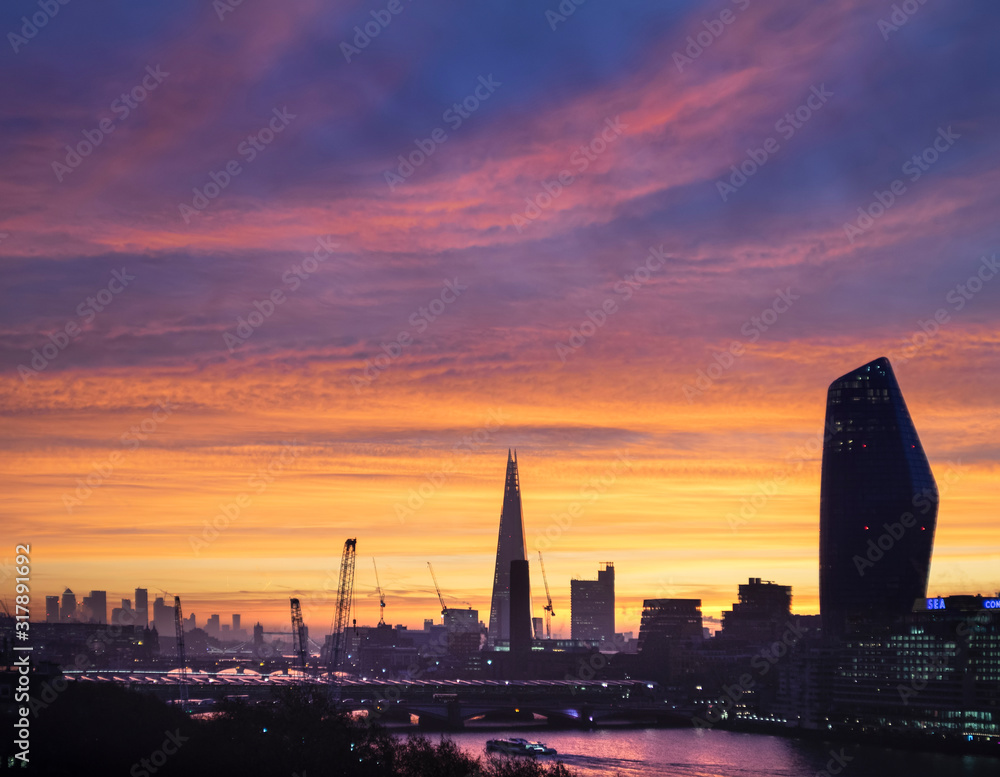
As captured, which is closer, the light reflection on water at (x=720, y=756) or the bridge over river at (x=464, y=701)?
the light reflection on water at (x=720, y=756)

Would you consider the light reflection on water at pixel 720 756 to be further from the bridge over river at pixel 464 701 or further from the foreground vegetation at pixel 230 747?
the foreground vegetation at pixel 230 747

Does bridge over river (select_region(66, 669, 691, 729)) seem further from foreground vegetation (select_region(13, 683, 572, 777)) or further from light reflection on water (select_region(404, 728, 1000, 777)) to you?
foreground vegetation (select_region(13, 683, 572, 777))

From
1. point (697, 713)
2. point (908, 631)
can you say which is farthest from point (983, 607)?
point (697, 713)

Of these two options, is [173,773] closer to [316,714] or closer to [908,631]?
[316,714]

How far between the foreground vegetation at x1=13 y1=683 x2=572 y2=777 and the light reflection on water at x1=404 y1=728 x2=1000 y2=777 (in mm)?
19412

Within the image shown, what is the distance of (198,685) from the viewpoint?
165000mm

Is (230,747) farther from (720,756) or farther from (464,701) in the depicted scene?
(464,701)

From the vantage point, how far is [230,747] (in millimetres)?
81500

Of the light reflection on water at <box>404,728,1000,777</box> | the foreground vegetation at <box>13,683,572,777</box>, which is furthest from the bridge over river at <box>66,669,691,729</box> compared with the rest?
the foreground vegetation at <box>13,683,572,777</box>

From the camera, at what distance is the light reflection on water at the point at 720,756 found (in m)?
112

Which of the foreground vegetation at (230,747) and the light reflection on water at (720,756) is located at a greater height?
the foreground vegetation at (230,747)

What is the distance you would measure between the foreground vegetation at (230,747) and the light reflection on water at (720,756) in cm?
1941

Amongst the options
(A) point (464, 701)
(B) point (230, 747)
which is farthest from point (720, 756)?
(B) point (230, 747)

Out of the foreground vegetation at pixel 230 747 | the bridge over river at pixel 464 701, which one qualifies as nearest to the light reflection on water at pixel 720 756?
the bridge over river at pixel 464 701
